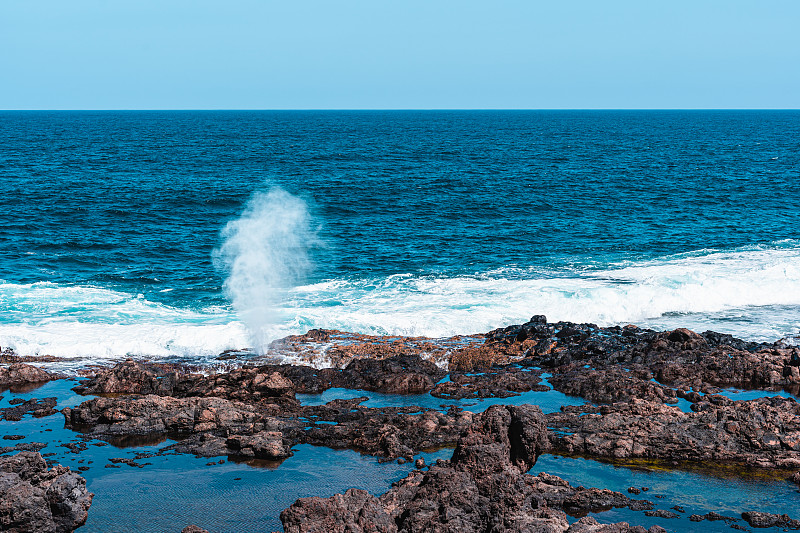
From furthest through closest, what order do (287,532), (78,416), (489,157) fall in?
(489,157)
(78,416)
(287,532)

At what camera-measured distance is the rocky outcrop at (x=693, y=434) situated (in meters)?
19.2

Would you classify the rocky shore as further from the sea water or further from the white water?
the white water

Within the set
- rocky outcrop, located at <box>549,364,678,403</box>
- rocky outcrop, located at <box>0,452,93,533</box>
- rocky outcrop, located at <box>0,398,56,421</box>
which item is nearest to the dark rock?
rocky outcrop, located at <box>549,364,678,403</box>

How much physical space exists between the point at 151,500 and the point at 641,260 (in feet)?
121

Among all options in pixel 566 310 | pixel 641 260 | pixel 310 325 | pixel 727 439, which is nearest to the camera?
pixel 727 439

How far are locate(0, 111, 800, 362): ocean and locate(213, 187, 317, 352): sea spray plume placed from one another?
0.18 m

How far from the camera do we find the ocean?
110 feet

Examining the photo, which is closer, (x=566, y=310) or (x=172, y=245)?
(x=566, y=310)

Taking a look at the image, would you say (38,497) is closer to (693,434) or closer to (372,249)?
(693,434)

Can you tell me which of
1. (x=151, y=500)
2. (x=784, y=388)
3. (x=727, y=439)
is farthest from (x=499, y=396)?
(x=151, y=500)

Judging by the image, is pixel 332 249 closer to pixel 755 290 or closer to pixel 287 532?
pixel 755 290

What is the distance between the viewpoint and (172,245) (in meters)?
49.3

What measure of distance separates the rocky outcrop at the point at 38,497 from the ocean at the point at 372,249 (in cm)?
1231

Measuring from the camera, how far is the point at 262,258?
4056cm
